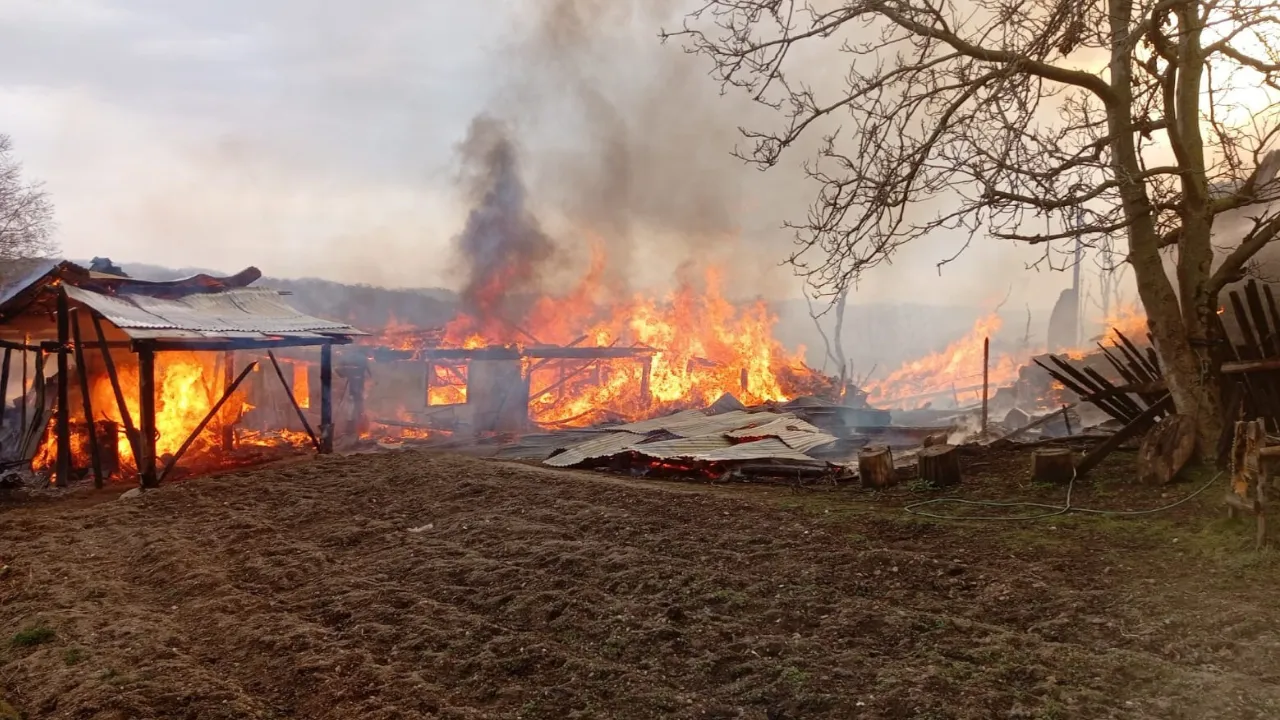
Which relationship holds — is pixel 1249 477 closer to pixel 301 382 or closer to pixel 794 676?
pixel 794 676

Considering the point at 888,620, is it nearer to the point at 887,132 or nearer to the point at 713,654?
the point at 713,654

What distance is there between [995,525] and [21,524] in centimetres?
1199

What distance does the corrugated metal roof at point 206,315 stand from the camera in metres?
11.3

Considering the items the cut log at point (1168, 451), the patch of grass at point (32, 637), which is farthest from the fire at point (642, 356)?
the patch of grass at point (32, 637)

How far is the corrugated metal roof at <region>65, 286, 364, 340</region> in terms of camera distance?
37.2 feet

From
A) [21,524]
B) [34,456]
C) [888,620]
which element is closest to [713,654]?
[888,620]

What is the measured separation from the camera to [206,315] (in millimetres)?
13391

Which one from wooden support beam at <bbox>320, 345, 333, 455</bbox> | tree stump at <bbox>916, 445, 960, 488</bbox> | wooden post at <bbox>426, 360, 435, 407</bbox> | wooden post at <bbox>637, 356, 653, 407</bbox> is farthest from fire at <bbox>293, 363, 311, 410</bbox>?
tree stump at <bbox>916, 445, 960, 488</bbox>

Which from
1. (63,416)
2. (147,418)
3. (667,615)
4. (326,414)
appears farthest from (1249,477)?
(63,416)

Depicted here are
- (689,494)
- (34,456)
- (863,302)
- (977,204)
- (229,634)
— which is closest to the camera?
(229,634)

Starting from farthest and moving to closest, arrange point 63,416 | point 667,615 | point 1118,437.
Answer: point 63,416 → point 1118,437 → point 667,615

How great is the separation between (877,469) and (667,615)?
4916mm

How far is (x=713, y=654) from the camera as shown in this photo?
169 inches

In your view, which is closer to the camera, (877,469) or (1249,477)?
(1249,477)
